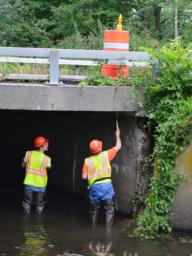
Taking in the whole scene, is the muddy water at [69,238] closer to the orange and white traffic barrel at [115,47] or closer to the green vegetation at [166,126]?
the green vegetation at [166,126]

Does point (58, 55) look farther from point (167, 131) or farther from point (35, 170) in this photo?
point (35, 170)

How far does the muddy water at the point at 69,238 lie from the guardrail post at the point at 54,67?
2663 millimetres

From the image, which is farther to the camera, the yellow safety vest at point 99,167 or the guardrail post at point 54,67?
the yellow safety vest at point 99,167

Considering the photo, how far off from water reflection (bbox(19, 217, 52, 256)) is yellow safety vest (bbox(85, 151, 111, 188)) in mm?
1318

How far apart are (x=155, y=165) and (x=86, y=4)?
11.9 meters

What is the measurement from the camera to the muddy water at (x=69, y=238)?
8.88 m

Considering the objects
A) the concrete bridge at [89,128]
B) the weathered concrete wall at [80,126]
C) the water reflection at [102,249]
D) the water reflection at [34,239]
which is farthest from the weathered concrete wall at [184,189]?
the water reflection at [34,239]

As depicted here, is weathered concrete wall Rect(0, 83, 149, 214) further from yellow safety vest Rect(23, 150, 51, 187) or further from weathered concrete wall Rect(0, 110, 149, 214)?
yellow safety vest Rect(23, 150, 51, 187)

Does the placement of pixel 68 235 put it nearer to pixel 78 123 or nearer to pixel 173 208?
pixel 173 208

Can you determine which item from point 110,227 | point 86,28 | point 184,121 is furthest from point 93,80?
point 86,28

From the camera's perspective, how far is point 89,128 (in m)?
12.7

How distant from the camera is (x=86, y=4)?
2069cm

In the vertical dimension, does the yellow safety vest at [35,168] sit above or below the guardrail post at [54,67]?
below

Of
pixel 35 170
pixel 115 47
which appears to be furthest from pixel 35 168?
pixel 115 47
